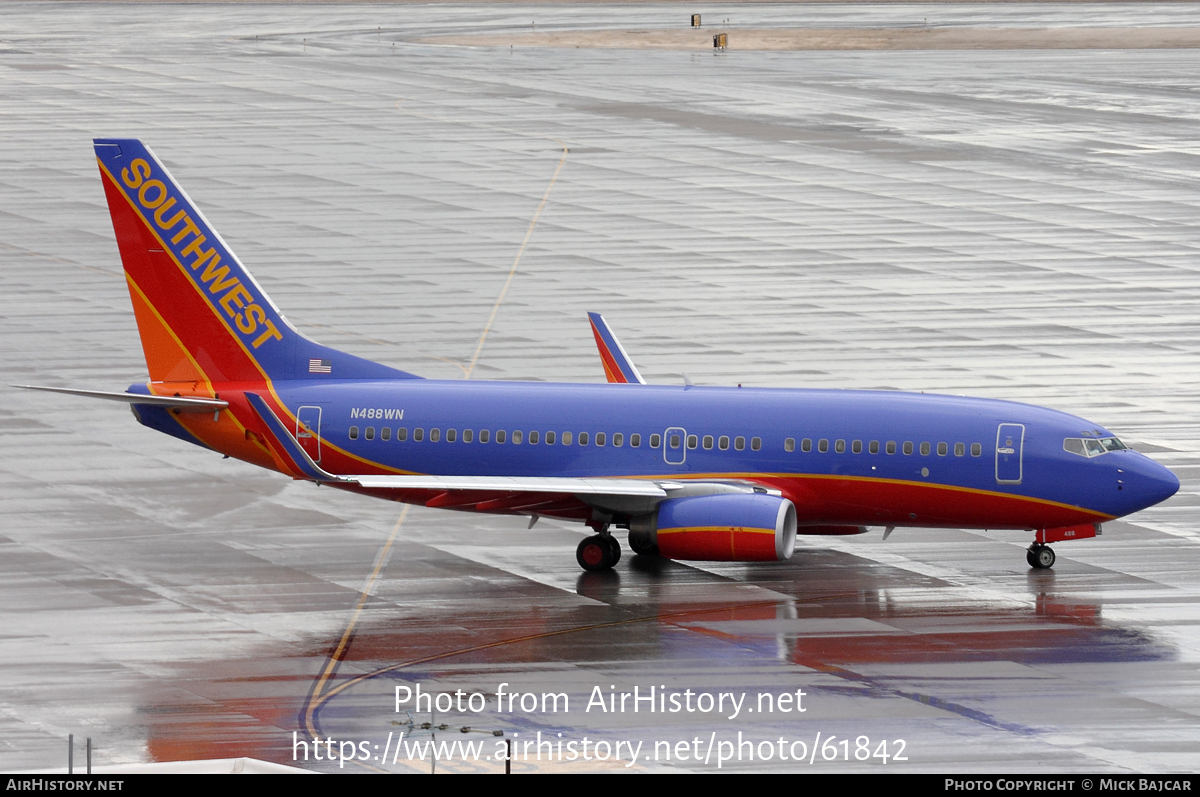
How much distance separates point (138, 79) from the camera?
112812mm

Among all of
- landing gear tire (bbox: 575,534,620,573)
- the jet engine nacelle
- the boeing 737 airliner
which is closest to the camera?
the jet engine nacelle

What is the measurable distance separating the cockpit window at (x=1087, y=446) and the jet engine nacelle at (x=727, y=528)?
613 cm

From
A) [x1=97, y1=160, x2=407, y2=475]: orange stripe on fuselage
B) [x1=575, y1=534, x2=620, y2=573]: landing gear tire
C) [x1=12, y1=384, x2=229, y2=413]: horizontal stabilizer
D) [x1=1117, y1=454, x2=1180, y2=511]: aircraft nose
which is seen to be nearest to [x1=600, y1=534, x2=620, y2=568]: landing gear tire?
[x1=575, y1=534, x2=620, y2=573]: landing gear tire

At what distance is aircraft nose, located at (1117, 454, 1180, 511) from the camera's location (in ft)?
124

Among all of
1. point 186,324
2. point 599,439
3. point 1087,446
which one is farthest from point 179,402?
point 1087,446

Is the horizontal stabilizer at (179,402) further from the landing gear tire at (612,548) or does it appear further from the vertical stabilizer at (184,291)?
the landing gear tire at (612,548)

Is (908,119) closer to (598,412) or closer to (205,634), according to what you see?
(598,412)

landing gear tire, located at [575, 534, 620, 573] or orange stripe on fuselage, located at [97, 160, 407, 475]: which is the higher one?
orange stripe on fuselage, located at [97, 160, 407, 475]

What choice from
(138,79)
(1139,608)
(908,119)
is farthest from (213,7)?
(1139,608)

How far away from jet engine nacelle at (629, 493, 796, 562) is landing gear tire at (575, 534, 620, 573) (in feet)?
5.12

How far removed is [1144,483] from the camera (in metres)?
37.8

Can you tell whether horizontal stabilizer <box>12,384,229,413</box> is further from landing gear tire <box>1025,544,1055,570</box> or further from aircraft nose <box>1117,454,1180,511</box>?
aircraft nose <box>1117,454,1180,511</box>

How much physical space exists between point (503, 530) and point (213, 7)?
434ft

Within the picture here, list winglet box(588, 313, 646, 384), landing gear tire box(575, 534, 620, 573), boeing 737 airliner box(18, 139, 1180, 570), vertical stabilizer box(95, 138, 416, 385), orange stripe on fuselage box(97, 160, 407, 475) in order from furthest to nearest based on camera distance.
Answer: winglet box(588, 313, 646, 384) < vertical stabilizer box(95, 138, 416, 385) < orange stripe on fuselage box(97, 160, 407, 475) < landing gear tire box(575, 534, 620, 573) < boeing 737 airliner box(18, 139, 1180, 570)
